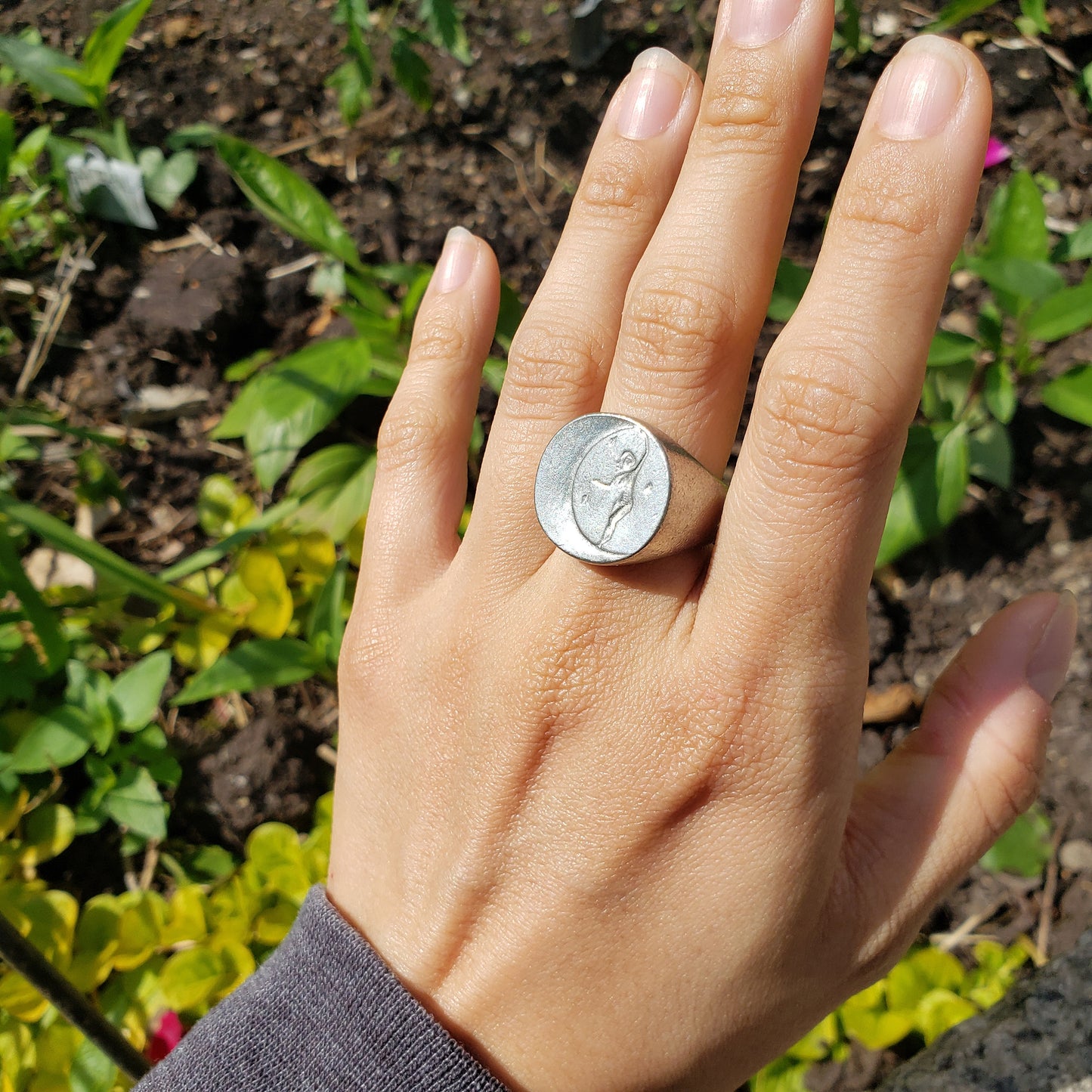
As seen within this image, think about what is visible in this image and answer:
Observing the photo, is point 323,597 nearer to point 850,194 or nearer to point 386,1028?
point 386,1028

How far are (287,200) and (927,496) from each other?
1.66m

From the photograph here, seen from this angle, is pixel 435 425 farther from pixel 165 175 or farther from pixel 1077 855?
pixel 165 175

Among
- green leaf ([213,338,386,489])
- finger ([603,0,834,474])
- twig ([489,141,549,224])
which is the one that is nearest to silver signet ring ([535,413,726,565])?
finger ([603,0,834,474])

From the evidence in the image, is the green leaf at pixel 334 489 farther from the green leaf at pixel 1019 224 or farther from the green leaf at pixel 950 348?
the green leaf at pixel 1019 224

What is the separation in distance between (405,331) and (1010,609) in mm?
1561

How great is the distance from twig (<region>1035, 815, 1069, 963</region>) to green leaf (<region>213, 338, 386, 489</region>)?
1902 millimetres

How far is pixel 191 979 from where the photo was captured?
6.24 ft

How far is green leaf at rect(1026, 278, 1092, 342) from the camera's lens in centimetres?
184

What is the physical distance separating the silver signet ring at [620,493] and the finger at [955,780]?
50 centimetres

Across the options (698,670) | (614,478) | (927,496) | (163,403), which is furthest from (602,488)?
(163,403)

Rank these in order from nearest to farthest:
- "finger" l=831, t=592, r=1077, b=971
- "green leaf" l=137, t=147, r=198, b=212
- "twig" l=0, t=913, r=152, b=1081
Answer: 1. "twig" l=0, t=913, r=152, b=1081
2. "finger" l=831, t=592, r=1077, b=971
3. "green leaf" l=137, t=147, r=198, b=212

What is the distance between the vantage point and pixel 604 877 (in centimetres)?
133

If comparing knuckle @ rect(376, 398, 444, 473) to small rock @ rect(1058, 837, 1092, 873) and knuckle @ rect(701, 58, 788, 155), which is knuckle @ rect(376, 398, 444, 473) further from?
small rock @ rect(1058, 837, 1092, 873)

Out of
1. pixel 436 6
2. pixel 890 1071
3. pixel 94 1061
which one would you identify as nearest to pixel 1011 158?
pixel 436 6
